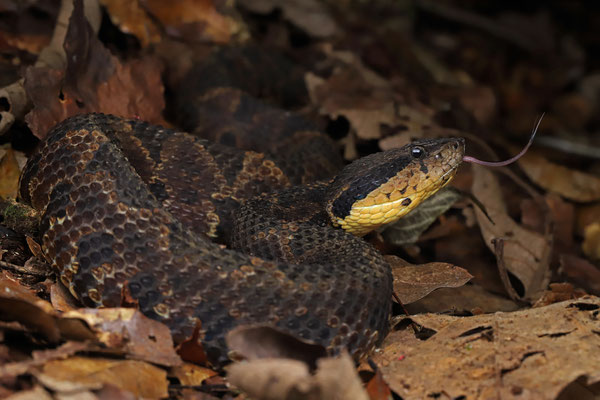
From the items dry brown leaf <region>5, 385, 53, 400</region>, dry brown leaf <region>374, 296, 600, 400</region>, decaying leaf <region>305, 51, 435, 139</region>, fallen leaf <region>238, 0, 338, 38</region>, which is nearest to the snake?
dry brown leaf <region>374, 296, 600, 400</region>

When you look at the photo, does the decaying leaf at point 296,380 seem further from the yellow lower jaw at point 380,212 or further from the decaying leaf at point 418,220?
the decaying leaf at point 418,220

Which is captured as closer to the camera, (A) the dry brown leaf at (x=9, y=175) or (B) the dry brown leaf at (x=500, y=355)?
(B) the dry brown leaf at (x=500, y=355)

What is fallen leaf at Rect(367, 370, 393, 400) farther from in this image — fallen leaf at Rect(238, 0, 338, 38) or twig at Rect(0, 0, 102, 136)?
fallen leaf at Rect(238, 0, 338, 38)

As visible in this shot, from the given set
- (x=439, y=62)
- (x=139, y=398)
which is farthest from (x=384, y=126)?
(x=139, y=398)

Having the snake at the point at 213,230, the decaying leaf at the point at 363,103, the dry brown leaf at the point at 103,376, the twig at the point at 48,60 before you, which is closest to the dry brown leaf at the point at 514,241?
the decaying leaf at the point at 363,103

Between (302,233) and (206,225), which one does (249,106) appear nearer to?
(206,225)

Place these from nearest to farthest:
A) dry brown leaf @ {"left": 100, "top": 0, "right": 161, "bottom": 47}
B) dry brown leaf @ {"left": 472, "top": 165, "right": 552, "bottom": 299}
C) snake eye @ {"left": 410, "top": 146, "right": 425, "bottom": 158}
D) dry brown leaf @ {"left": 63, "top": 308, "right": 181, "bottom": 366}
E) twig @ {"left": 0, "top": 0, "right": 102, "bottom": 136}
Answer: dry brown leaf @ {"left": 63, "top": 308, "right": 181, "bottom": 366}, snake eye @ {"left": 410, "top": 146, "right": 425, "bottom": 158}, twig @ {"left": 0, "top": 0, "right": 102, "bottom": 136}, dry brown leaf @ {"left": 472, "top": 165, "right": 552, "bottom": 299}, dry brown leaf @ {"left": 100, "top": 0, "right": 161, "bottom": 47}
